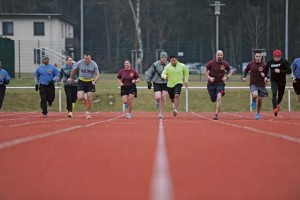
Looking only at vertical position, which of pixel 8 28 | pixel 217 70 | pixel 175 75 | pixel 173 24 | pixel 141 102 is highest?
pixel 173 24

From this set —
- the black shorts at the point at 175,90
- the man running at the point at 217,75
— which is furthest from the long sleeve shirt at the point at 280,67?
the black shorts at the point at 175,90

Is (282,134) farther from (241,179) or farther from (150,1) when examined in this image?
(150,1)

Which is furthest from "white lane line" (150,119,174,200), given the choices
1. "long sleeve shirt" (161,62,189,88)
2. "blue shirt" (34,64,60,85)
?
"blue shirt" (34,64,60,85)

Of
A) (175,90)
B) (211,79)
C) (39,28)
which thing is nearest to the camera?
(211,79)

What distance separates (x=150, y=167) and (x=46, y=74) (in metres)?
15.3

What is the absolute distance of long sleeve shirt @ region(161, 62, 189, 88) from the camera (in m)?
21.5

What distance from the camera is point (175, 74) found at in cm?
2166

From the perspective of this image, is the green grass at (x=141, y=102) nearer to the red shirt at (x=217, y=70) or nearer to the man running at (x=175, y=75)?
the man running at (x=175, y=75)

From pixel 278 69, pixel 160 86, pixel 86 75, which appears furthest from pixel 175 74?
pixel 278 69

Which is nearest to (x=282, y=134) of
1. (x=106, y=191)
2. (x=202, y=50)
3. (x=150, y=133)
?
(x=150, y=133)

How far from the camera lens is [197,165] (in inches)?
296

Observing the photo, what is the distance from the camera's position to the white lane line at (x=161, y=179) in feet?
17.6

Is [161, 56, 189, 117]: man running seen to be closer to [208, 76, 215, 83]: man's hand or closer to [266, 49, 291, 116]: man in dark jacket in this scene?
[208, 76, 215, 83]: man's hand

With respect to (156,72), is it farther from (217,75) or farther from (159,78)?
(217,75)
